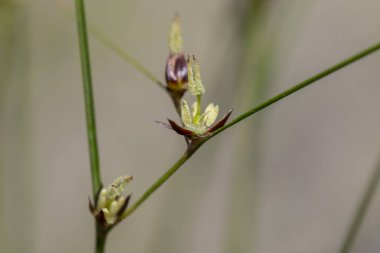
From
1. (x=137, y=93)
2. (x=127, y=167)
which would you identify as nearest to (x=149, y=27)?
Result: (x=137, y=93)

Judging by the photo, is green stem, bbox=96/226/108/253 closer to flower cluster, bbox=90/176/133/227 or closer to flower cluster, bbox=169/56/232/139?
flower cluster, bbox=90/176/133/227

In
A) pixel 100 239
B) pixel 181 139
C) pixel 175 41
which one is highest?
pixel 175 41

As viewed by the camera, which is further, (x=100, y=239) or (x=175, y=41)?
(x=175, y=41)

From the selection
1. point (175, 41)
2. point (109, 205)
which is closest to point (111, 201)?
point (109, 205)

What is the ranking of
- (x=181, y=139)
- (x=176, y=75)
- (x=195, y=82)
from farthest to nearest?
(x=181, y=139)
(x=176, y=75)
(x=195, y=82)

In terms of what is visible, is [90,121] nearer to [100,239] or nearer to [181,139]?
[100,239]

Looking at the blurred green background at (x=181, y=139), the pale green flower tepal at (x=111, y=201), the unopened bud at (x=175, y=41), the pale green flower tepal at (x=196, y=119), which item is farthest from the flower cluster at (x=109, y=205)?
the blurred green background at (x=181, y=139)

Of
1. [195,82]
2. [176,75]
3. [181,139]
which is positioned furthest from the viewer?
[181,139]

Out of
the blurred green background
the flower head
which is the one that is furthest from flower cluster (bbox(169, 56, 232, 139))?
the blurred green background

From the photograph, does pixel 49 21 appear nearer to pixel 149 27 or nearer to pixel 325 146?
pixel 149 27
